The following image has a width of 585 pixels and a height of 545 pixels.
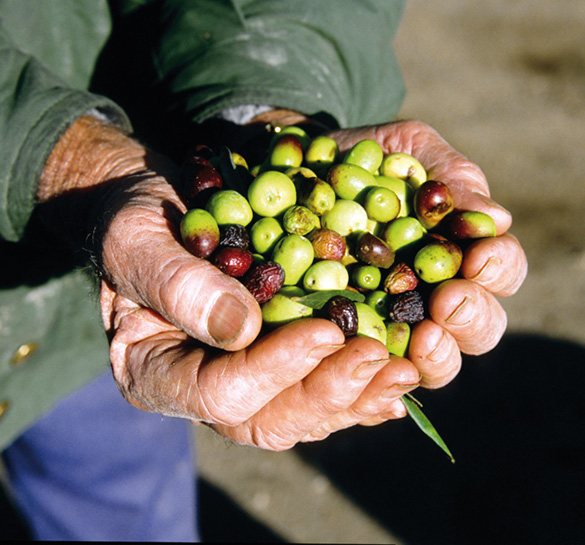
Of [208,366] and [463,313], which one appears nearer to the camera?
[208,366]

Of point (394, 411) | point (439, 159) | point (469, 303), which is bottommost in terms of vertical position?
point (394, 411)

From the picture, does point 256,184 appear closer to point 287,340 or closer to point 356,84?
point 287,340

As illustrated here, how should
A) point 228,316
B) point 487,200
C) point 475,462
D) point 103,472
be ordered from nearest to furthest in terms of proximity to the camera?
point 228,316 < point 487,200 < point 103,472 < point 475,462

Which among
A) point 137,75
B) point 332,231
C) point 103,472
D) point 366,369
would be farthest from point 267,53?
point 103,472

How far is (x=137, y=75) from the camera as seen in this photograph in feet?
13.6

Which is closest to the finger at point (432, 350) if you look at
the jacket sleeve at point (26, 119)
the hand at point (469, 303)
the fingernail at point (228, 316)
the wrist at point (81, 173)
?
the hand at point (469, 303)

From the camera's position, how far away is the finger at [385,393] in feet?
8.31

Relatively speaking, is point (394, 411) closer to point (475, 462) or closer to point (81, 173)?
point (81, 173)

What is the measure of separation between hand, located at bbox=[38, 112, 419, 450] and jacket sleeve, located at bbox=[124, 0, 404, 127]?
1009 millimetres

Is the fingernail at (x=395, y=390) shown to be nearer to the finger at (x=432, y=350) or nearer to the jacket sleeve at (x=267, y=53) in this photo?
the finger at (x=432, y=350)

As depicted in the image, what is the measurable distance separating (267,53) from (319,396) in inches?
95.8

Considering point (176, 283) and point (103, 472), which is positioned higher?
point (176, 283)

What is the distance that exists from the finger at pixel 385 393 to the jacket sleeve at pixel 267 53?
188 cm

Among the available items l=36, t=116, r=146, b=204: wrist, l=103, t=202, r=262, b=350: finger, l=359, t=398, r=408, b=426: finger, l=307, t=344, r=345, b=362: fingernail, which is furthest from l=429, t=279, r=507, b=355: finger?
l=36, t=116, r=146, b=204: wrist
